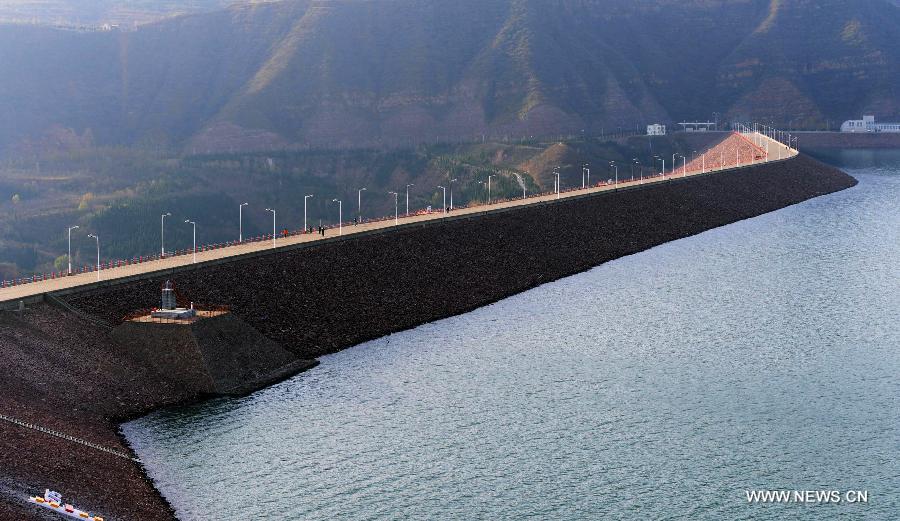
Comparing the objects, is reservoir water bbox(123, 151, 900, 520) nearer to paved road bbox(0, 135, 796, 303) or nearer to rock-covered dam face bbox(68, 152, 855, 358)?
rock-covered dam face bbox(68, 152, 855, 358)

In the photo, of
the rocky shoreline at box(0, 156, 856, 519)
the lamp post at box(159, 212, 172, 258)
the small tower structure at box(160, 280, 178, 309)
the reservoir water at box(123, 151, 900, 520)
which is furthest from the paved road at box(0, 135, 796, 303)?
the reservoir water at box(123, 151, 900, 520)

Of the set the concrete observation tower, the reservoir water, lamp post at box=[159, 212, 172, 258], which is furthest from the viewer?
lamp post at box=[159, 212, 172, 258]

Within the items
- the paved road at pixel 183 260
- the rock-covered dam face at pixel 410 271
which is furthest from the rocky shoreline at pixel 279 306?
the paved road at pixel 183 260

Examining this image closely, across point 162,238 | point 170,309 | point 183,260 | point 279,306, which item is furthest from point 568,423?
point 162,238

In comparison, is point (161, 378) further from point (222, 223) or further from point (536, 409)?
point (222, 223)

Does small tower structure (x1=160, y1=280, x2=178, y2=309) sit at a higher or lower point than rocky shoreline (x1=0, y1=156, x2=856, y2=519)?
higher

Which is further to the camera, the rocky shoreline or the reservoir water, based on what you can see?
the rocky shoreline
